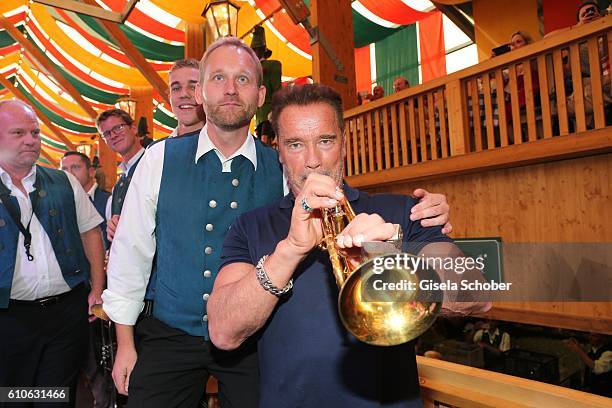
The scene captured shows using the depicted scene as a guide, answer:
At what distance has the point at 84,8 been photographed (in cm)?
639

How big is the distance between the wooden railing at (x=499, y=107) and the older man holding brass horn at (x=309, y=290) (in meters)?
3.33

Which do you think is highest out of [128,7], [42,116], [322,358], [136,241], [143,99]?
[42,116]

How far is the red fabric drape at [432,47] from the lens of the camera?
29.8ft

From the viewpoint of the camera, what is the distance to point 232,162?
65.4 inches

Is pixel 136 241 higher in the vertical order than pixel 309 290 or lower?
higher

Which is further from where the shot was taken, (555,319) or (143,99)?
(143,99)

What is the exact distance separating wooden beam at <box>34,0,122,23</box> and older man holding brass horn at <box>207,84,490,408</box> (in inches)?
248

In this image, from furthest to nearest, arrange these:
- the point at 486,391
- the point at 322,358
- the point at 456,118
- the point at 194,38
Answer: the point at 194,38 → the point at 456,118 → the point at 486,391 → the point at 322,358

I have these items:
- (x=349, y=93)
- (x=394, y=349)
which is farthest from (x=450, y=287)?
(x=349, y=93)

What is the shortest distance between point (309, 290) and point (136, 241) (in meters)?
0.77

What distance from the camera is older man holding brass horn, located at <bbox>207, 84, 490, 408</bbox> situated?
42.3 inches

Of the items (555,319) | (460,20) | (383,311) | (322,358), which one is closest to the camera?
(383,311)

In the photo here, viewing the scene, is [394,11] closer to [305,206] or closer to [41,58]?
[305,206]

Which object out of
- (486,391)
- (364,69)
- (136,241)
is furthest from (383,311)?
(364,69)
